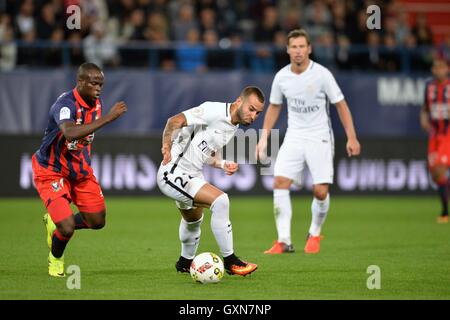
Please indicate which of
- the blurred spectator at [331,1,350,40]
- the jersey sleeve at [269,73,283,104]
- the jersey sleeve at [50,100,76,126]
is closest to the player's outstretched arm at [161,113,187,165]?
the jersey sleeve at [50,100,76,126]

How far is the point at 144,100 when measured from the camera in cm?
1848

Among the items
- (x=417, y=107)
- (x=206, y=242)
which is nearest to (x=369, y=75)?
(x=417, y=107)

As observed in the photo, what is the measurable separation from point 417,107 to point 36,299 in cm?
1376

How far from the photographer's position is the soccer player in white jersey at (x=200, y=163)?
27.6 ft

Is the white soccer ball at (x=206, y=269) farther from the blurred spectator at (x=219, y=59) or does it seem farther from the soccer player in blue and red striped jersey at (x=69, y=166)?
the blurred spectator at (x=219, y=59)

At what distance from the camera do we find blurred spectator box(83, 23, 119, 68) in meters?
17.8

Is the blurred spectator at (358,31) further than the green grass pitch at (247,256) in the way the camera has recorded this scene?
Yes

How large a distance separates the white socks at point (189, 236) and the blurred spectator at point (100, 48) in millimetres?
9355

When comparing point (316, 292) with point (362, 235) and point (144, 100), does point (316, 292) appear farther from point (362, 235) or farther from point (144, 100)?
point (144, 100)

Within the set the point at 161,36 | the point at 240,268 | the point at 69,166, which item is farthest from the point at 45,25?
the point at 240,268

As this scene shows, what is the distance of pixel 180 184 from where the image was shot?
27.9 ft

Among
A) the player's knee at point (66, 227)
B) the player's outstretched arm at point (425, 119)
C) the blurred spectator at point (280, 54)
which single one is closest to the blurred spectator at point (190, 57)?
the blurred spectator at point (280, 54)

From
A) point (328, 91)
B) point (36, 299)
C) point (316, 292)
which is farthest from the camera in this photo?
point (328, 91)

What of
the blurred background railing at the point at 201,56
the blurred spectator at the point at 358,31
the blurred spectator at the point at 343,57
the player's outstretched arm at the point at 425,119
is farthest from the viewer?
the blurred spectator at the point at 358,31
